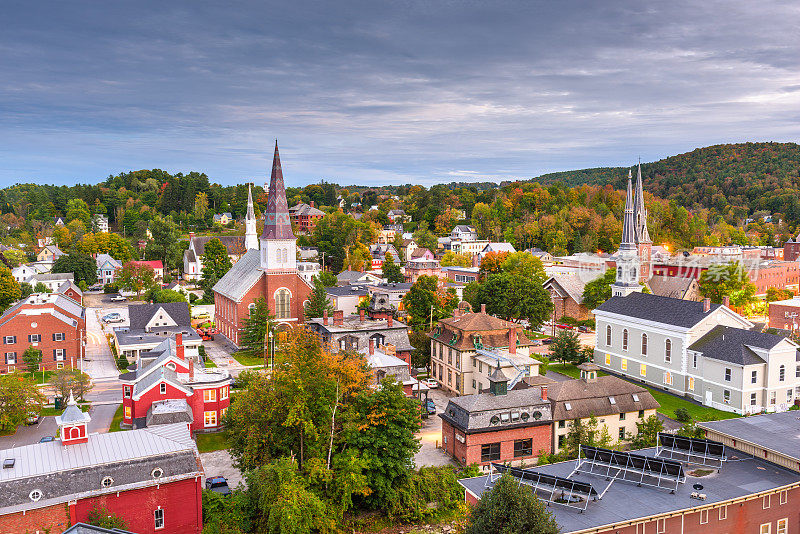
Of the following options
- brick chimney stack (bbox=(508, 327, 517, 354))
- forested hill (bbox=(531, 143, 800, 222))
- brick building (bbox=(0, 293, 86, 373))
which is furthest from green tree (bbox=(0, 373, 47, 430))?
forested hill (bbox=(531, 143, 800, 222))

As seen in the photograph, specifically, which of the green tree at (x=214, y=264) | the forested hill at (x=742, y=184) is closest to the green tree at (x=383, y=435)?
the green tree at (x=214, y=264)

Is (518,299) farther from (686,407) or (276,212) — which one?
(276,212)

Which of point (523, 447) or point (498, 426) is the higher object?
point (498, 426)

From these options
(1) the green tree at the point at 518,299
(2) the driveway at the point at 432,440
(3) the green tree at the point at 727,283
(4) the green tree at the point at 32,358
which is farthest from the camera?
(3) the green tree at the point at 727,283

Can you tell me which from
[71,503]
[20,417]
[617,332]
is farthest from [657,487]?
[20,417]

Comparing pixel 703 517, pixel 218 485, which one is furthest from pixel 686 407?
pixel 218 485

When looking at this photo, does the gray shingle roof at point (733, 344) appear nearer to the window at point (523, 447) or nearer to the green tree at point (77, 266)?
the window at point (523, 447)

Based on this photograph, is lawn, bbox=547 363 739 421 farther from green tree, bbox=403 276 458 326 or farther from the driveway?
green tree, bbox=403 276 458 326
